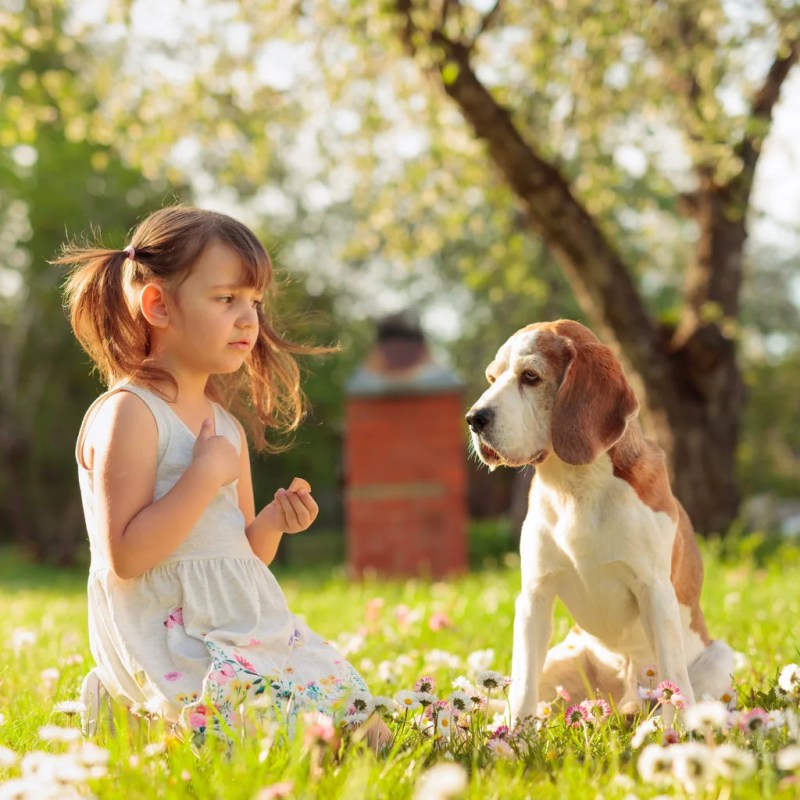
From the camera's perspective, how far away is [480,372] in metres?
32.9

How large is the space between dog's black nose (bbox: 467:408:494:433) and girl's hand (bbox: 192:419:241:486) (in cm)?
77

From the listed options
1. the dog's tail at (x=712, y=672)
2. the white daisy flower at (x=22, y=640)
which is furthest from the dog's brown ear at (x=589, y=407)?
the white daisy flower at (x=22, y=640)

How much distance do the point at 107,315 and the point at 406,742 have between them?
68.8 inches

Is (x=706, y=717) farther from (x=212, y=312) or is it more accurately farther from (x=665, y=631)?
(x=212, y=312)

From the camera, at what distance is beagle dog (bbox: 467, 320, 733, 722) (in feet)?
10.8

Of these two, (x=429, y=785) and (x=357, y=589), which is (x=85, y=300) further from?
(x=357, y=589)

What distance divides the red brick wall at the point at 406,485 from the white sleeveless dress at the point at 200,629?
12.8 metres

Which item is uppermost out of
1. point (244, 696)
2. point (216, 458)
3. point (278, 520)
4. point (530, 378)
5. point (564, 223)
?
point (564, 223)

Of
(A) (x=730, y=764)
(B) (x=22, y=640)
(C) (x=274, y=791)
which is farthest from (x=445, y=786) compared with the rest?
(B) (x=22, y=640)

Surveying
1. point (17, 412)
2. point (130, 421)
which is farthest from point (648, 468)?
point (17, 412)

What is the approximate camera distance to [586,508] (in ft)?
11.0

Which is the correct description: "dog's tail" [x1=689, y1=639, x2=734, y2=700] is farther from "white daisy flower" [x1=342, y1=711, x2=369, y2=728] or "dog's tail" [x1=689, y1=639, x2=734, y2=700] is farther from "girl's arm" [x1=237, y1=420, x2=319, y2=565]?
"girl's arm" [x1=237, y1=420, x2=319, y2=565]

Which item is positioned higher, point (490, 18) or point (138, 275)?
point (490, 18)

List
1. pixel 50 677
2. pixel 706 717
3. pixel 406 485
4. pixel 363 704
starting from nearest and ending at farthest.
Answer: pixel 706 717, pixel 363 704, pixel 50 677, pixel 406 485
